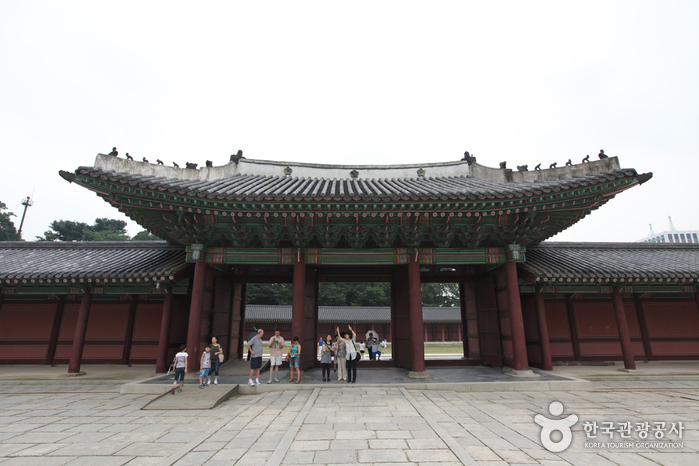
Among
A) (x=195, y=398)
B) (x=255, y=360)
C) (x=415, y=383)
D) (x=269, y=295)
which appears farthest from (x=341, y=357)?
(x=269, y=295)

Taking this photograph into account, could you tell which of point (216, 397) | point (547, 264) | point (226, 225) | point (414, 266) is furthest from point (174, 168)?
point (547, 264)

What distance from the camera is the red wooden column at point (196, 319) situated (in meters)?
10.2

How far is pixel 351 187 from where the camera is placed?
43.7 feet

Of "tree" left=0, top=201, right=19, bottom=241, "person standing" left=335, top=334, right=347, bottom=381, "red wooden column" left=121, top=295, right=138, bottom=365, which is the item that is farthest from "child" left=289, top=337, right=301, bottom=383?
"tree" left=0, top=201, right=19, bottom=241

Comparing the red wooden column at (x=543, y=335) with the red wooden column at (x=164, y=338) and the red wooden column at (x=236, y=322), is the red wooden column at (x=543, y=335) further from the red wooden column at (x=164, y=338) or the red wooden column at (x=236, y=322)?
the red wooden column at (x=164, y=338)

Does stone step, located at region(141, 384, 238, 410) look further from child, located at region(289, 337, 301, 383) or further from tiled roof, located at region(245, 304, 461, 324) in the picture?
tiled roof, located at region(245, 304, 461, 324)

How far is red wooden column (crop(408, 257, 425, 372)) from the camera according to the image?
10656 mm

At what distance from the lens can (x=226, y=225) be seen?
10.6m

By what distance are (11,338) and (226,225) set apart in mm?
11092

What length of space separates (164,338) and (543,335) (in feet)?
44.6

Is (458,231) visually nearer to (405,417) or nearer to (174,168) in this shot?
(405,417)

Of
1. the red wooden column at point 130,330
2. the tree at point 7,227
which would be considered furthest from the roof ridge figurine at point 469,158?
the tree at point 7,227

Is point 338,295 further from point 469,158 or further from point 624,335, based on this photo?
point 624,335

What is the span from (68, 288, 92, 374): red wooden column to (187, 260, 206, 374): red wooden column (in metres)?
4.32
